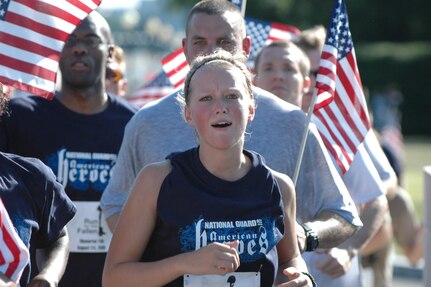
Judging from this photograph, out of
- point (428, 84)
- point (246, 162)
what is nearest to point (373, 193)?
point (246, 162)

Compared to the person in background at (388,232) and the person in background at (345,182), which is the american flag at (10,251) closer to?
the person in background at (345,182)

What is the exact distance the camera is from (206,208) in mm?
3996

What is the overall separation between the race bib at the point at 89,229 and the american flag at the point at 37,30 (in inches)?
31.0

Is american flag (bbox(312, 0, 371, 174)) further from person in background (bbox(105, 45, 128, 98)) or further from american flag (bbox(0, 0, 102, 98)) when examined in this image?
person in background (bbox(105, 45, 128, 98))

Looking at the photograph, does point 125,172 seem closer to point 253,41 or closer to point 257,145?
point 257,145

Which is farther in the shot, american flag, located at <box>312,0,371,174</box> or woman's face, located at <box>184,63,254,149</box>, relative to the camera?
american flag, located at <box>312,0,371,174</box>

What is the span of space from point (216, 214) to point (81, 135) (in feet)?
7.40

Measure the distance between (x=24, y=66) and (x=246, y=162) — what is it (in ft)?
6.14

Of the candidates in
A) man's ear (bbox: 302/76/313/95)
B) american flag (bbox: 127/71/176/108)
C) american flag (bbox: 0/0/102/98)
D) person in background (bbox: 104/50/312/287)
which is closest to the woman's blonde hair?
person in background (bbox: 104/50/312/287)

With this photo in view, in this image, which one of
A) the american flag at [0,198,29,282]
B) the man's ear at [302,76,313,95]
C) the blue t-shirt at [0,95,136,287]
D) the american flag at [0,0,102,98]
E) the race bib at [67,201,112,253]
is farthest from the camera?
the man's ear at [302,76,313,95]

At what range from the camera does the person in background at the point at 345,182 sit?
5.82 metres

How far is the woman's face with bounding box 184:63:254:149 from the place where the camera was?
160 inches

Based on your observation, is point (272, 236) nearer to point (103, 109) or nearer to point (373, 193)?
point (373, 193)

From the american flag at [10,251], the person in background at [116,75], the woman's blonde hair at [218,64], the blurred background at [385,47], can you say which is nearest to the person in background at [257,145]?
the woman's blonde hair at [218,64]
